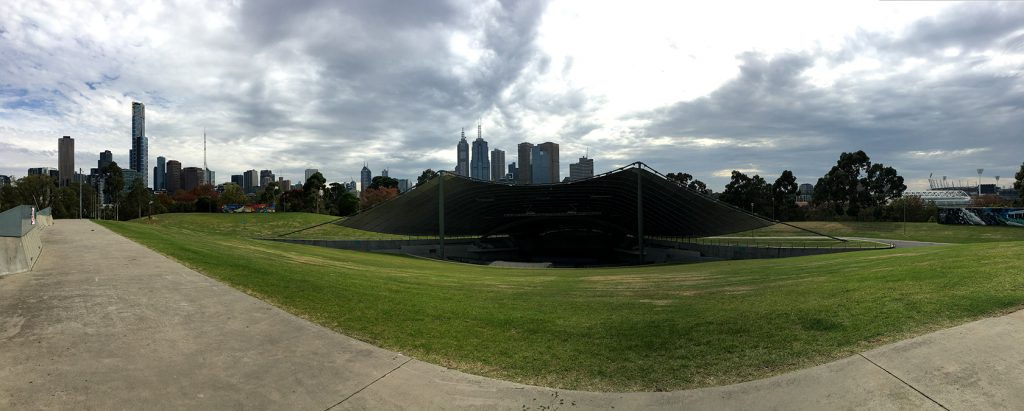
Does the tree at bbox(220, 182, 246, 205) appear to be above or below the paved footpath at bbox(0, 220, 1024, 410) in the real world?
above

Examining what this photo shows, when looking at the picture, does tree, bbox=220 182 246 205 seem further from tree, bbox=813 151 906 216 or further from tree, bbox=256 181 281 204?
tree, bbox=813 151 906 216

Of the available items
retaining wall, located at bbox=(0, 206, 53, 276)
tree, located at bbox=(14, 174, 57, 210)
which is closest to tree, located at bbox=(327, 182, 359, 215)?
tree, located at bbox=(14, 174, 57, 210)

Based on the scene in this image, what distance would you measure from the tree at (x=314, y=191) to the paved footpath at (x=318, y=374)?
118994mm

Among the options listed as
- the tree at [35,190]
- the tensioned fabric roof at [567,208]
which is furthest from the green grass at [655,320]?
the tree at [35,190]

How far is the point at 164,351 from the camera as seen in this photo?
23.2ft

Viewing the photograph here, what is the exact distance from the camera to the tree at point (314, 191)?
120m

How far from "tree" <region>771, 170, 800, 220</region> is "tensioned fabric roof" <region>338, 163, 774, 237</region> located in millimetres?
48995

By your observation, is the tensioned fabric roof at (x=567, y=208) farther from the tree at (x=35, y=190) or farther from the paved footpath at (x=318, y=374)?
the tree at (x=35, y=190)

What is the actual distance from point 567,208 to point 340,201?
7719cm

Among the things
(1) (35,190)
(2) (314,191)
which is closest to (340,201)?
(2) (314,191)

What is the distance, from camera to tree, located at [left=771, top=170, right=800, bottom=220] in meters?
97.2

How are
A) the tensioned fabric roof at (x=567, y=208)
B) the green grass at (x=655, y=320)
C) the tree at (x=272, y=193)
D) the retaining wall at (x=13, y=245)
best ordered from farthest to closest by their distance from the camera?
the tree at (x=272, y=193)
the tensioned fabric roof at (x=567, y=208)
the retaining wall at (x=13, y=245)
the green grass at (x=655, y=320)

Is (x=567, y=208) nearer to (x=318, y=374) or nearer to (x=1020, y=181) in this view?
(x=318, y=374)

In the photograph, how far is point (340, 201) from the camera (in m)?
120
